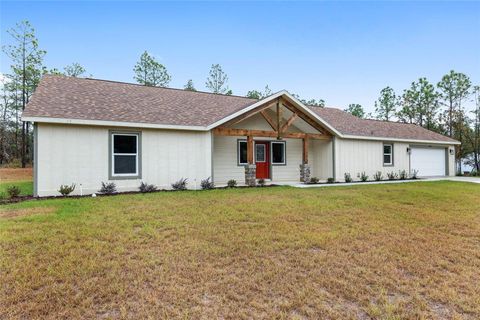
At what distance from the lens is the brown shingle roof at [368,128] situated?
15341mm

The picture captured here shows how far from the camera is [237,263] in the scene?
3.65m

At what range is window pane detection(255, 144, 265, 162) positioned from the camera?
14.0 meters

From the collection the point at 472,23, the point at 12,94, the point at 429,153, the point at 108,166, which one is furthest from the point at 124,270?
the point at 12,94

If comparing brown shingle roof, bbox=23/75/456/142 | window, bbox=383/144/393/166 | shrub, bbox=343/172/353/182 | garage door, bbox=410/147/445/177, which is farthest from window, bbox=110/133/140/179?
garage door, bbox=410/147/445/177

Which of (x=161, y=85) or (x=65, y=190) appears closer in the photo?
(x=65, y=190)

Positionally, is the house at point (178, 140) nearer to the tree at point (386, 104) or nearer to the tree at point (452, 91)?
the tree at point (452, 91)

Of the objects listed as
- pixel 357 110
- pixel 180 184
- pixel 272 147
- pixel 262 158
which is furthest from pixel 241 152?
pixel 357 110

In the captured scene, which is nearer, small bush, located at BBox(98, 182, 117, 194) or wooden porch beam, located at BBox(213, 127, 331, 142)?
small bush, located at BBox(98, 182, 117, 194)

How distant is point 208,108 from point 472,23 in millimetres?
14325

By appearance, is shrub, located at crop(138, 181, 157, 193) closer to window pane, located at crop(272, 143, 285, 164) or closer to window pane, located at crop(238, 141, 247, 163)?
window pane, located at crop(238, 141, 247, 163)

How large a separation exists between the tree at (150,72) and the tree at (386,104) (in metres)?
27.5

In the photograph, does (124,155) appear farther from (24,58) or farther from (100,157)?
(24,58)

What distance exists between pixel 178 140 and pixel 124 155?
2071 millimetres

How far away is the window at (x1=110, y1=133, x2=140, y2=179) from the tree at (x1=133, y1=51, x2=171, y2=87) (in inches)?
849
